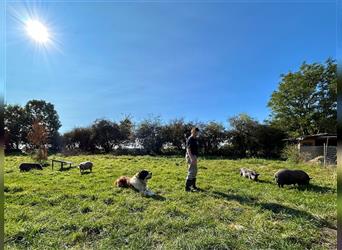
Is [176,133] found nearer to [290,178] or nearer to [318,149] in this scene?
[318,149]

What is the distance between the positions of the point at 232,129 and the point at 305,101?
11.8 m

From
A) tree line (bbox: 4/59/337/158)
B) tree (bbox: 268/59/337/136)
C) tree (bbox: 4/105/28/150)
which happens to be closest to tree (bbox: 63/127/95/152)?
tree line (bbox: 4/59/337/158)

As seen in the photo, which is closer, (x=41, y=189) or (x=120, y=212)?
(x=120, y=212)

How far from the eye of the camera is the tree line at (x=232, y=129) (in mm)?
25984

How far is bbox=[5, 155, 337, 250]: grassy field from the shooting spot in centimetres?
366

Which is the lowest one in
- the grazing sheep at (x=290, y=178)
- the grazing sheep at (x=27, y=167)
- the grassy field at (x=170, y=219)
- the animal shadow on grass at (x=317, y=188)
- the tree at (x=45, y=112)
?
the grazing sheep at (x=27, y=167)

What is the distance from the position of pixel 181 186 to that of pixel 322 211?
3684mm


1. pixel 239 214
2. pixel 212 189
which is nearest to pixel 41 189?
pixel 212 189

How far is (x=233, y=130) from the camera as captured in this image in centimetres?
2627

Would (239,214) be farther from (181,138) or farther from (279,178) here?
(181,138)

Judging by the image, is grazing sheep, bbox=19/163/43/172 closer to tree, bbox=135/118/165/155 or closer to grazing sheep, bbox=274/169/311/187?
grazing sheep, bbox=274/169/311/187

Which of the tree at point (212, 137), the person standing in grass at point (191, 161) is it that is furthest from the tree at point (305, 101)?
the person standing in grass at point (191, 161)

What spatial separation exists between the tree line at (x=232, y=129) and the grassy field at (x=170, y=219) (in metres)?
19.0

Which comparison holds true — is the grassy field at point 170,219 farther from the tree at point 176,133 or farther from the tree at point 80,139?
the tree at point 80,139
